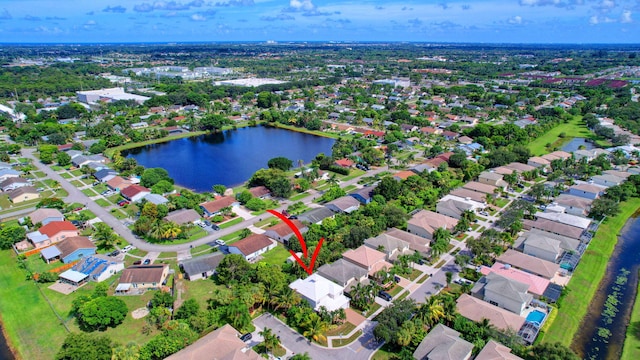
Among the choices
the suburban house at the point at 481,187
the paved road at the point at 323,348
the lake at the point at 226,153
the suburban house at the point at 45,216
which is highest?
the suburban house at the point at 481,187

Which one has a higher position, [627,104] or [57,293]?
[627,104]

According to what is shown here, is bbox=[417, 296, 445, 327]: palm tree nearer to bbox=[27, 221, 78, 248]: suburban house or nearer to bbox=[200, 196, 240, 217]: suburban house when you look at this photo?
bbox=[200, 196, 240, 217]: suburban house

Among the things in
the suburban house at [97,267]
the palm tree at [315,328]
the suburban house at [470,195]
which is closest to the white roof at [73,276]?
the suburban house at [97,267]

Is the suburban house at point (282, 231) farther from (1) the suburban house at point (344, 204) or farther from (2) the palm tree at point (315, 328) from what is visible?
(2) the palm tree at point (315, 328)

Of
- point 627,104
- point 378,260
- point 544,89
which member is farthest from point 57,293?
point 544,89

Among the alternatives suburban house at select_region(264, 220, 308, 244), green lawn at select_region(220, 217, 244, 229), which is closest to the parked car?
suburban house at select_region(264, 220, 308, 244)

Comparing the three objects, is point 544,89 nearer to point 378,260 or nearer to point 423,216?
point 423,216
